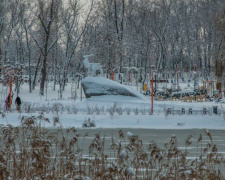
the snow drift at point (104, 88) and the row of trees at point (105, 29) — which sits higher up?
the row of trees at point (105, 29)

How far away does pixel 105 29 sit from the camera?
4606 centimetres

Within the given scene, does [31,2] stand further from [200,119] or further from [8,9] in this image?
[200,119]

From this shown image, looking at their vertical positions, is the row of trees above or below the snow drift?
above

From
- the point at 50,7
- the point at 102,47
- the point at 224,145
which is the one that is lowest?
the point at 224,145

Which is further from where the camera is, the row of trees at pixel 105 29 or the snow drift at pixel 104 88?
the row of trees at pixel 105 29

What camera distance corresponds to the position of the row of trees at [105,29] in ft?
145

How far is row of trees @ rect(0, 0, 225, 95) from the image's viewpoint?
44219 millimetres

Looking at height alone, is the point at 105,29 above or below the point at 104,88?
above

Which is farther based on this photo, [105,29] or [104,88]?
[105,29]

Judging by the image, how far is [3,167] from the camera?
15.2 ft

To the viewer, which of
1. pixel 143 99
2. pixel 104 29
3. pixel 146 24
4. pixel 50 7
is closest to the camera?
pixel 143 99

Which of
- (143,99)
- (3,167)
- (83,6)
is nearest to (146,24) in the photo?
(83,6)

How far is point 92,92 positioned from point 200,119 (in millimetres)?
10372

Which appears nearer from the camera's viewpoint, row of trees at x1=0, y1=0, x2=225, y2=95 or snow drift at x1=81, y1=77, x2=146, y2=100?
snow drift at x1=81, y1=77, x2=146, y2=100
